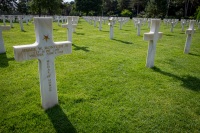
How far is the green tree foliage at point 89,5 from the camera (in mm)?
51125

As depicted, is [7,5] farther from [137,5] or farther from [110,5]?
[137,5]

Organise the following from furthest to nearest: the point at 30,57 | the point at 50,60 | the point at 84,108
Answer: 1. the point at 84,108
2. the point at 50,60
3. the point at 30,57

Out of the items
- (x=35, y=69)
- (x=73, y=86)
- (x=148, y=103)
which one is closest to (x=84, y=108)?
(x=73, y=86)

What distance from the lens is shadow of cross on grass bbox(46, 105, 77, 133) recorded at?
2527 mm

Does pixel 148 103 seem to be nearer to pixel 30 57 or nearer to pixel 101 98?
pixel 101 98

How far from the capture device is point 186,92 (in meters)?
3.81

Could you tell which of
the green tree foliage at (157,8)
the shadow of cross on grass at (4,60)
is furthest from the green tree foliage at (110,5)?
the shadow of cross on grass at (4,60)

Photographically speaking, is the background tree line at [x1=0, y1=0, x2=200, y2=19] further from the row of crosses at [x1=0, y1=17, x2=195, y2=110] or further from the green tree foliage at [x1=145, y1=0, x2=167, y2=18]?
the row of crosses at [x1=0, y1=17, x2=195, y2=110]

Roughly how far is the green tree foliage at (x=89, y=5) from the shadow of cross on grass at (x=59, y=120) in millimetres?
52402

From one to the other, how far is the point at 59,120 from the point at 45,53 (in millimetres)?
1143

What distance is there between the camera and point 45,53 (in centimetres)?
265

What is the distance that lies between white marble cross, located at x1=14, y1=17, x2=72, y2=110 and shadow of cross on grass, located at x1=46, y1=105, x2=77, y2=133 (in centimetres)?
14

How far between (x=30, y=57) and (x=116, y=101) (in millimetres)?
1864

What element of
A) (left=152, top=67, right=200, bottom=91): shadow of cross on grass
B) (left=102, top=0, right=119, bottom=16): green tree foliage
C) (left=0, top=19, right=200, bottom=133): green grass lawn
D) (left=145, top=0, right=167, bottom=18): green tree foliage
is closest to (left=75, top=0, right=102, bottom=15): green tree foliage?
(left=102, top=0, right=119, bottom=16): green tree foliage
